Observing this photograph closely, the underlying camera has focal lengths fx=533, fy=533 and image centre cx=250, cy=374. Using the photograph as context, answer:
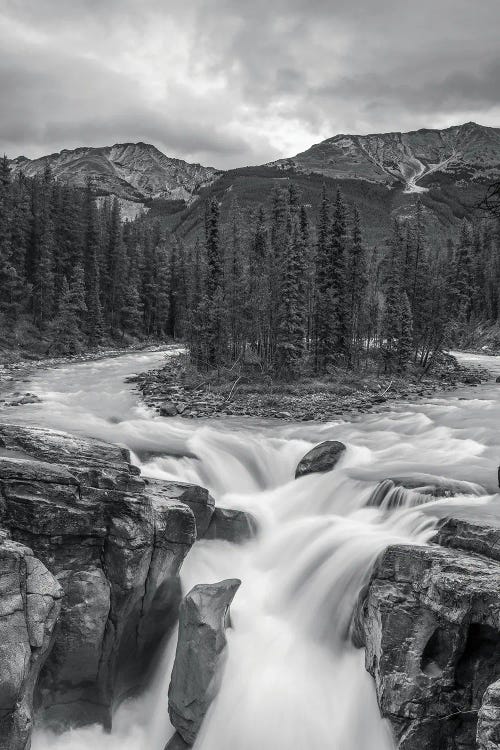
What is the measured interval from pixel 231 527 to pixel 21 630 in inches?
260

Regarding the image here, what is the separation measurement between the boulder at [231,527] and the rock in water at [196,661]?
10.6 ft

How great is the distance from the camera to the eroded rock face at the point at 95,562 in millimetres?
9844

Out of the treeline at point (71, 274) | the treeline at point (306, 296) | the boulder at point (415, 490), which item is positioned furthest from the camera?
the treeline at point (71, 274)

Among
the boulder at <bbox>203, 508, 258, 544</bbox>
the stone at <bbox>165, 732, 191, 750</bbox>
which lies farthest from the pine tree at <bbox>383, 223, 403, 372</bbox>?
the stone at <bbox>165, 732, 191, 750</bbox>

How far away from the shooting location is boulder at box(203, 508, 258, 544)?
13758mm

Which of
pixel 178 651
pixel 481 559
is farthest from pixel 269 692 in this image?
pixel 481 559

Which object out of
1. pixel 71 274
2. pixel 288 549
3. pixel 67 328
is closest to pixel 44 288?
pixel 71 274

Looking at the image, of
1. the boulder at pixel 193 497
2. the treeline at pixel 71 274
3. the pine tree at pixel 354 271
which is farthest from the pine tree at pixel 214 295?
the boulder at pixel 193 497

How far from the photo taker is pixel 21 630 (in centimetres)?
820

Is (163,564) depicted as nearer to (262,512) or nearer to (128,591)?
(128,591)

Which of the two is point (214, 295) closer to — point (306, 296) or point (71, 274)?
point (306, 296)

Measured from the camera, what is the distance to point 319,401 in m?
31.1

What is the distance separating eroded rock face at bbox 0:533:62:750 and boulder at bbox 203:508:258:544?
5.20m

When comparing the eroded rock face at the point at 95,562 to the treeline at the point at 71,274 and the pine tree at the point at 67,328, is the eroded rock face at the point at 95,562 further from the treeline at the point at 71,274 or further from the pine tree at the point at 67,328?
the treeline at the point at 71,274
